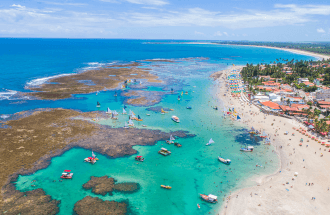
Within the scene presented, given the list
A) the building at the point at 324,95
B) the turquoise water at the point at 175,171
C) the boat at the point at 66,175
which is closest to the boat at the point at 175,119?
the turquoise water at the point at 175,171

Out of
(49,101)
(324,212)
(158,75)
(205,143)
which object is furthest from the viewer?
(158,75)

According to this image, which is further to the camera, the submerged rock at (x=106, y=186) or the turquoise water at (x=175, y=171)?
the submerged rock at (x=106, y=186)

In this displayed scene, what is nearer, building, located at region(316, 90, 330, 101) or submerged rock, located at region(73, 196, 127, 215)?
submerged rock, located at region(73, 196, 127, 215)

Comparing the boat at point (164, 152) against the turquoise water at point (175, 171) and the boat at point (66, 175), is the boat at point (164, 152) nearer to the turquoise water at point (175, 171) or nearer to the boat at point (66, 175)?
the turquoise water at point (175, 171)

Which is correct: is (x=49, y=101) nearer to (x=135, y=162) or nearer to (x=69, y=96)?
(x=69, y=96)

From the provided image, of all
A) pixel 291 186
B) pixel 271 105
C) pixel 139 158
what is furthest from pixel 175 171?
pixel 271 105

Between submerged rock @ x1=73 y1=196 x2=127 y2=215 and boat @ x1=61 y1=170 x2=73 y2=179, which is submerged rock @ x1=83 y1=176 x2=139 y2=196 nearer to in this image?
submerged rock @ x1=73 y1=196 x2=127 y2=215

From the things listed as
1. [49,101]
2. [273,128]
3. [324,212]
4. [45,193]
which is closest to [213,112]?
[273,128]

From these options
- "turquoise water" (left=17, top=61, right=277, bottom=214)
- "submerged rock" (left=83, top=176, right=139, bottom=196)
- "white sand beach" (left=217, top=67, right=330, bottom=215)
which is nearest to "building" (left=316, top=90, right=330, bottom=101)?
"white sand beach" (left=217, top=67, right=330, bottom=215)
